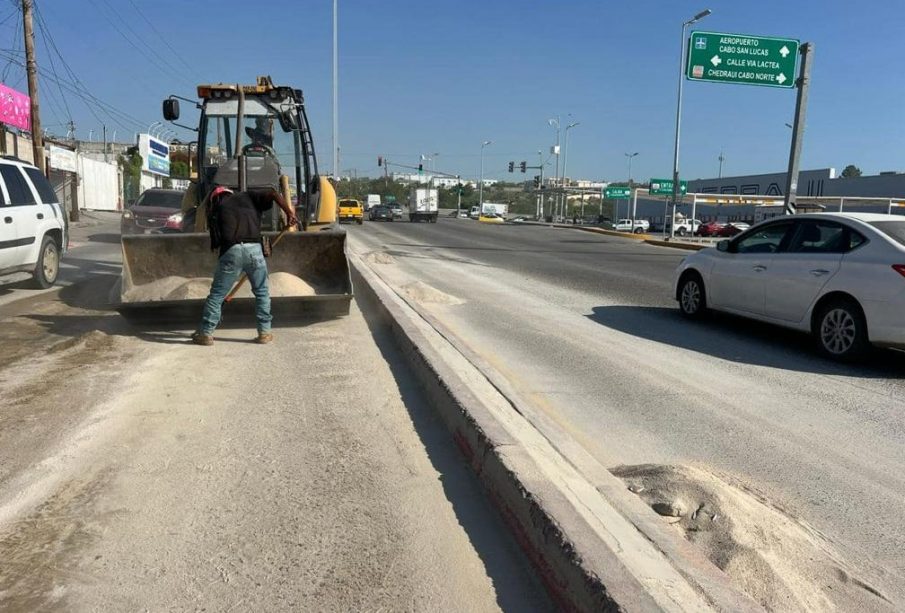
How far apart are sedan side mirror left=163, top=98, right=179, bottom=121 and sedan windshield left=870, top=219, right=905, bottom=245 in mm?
8903

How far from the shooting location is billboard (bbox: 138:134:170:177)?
54.0 m

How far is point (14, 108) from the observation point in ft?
94.7

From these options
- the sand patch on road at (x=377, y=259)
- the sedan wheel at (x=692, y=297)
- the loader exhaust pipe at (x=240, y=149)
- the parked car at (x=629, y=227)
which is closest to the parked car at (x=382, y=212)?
the parked car at (x=629, y=227)

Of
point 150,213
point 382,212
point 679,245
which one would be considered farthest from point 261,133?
point 382,212

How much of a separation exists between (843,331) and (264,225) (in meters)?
7.18

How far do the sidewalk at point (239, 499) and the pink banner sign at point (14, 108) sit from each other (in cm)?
2682

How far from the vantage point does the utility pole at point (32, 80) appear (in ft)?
81.4

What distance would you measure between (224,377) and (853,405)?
5.28m

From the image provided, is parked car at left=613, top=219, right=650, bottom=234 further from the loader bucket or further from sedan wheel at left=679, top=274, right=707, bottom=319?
the loader bucket

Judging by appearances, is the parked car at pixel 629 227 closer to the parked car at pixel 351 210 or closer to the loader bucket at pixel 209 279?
the parked car at pixel 351 210

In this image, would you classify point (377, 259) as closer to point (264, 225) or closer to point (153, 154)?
point (264, 225)

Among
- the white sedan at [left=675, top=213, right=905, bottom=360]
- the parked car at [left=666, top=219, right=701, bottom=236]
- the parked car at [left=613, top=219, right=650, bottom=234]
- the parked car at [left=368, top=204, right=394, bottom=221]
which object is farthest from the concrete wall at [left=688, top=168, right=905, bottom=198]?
the white sedan at [left=675, top=213, right=905, bottom=360]

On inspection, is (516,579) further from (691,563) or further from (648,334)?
(648,334)

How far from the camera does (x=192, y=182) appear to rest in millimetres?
10766
